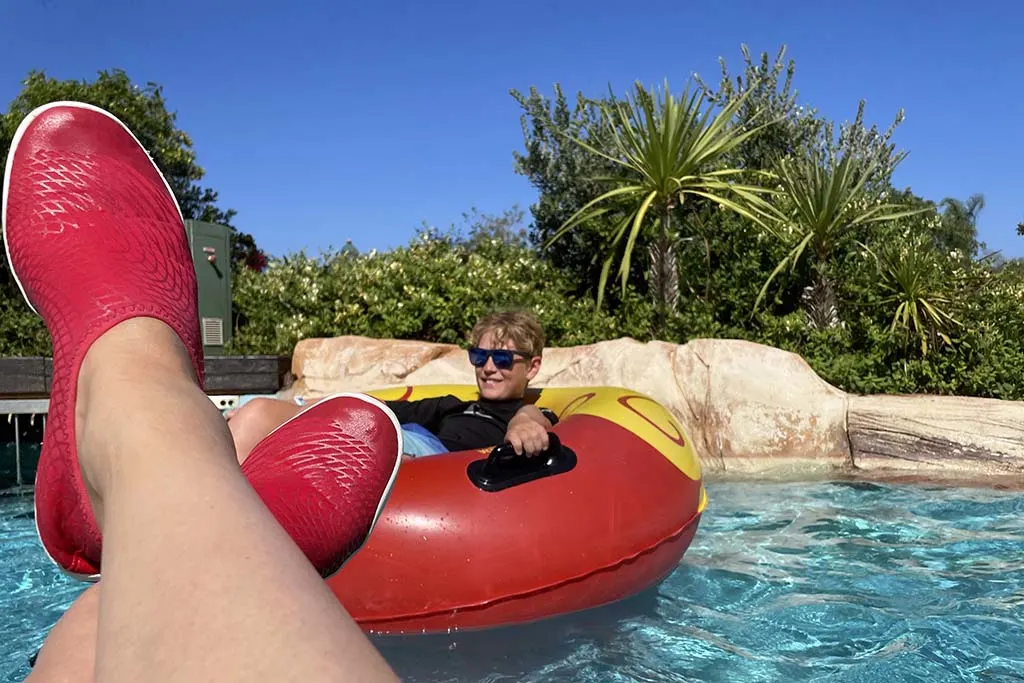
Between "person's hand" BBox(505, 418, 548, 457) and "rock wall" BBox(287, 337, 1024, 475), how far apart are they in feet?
11.4

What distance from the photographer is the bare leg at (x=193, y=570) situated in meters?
0.76

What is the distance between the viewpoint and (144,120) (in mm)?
10219

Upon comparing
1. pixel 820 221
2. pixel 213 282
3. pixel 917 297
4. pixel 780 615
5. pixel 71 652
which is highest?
pixel 820 221

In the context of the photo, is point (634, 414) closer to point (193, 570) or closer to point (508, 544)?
point (508, 544)

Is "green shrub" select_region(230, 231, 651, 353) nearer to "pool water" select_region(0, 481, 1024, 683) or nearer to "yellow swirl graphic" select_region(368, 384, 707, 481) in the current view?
"pool water" select_region(0, 481, 1024, 683)

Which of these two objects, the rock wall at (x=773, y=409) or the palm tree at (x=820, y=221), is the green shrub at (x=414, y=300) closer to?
the rock wall at (x=773, y=409)

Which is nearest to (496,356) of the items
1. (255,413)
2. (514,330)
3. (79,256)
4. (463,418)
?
(514,330)

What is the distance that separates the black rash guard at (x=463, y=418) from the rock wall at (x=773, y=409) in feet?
9.25

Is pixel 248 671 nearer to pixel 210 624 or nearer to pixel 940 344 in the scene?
pixel 210 624

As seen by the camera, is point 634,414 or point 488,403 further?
point 488,403

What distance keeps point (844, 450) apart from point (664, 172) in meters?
2.94

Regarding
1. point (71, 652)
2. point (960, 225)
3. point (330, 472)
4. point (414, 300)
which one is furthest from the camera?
point (960, 225)

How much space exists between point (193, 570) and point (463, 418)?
2.42m

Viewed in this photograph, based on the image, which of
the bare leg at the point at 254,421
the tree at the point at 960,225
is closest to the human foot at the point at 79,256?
the bare leg at the point at 254,421
